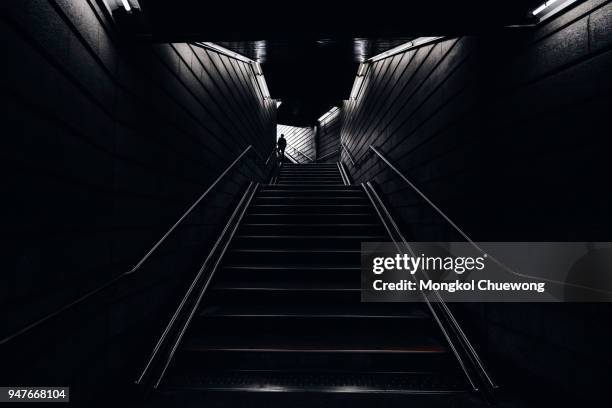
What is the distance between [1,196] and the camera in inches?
43.1

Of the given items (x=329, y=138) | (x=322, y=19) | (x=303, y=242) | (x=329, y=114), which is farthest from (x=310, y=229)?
(x=329, y=114)

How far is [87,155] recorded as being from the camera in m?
1.57

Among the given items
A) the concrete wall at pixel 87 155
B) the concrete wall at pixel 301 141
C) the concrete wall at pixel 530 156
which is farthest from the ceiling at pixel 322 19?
the concrete wall at pixel 301 141

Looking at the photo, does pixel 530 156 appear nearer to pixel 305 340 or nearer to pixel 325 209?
pixel 305 340

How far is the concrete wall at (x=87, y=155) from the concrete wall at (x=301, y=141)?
12.9 m

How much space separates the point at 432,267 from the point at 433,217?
0.47 m

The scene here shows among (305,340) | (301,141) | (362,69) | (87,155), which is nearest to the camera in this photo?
(87,155)

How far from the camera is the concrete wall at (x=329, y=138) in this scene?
39.7 ft

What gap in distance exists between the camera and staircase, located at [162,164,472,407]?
6.11 feet

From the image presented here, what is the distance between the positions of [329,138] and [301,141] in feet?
12.7

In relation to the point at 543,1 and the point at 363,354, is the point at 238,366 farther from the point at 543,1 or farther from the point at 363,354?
the point at 543,1

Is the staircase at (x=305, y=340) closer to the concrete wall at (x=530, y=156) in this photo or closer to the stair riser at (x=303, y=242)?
the stair riser at (x=303, y=242)

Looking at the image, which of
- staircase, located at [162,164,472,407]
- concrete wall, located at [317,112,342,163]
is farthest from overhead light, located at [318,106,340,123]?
staircase, located at [162,164,472,407]

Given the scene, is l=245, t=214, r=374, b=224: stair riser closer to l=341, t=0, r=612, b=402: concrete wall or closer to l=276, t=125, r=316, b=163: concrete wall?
l=341, t=0, r=612, b=402: concrete wall
